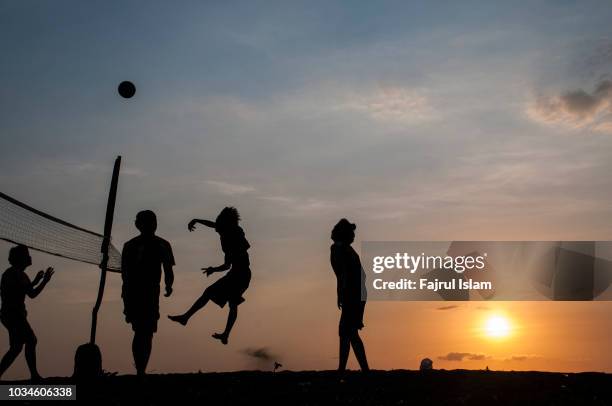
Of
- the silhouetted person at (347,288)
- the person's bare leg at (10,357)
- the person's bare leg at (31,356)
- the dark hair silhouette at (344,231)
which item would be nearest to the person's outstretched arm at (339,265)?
the silhouetted person at (347,288)

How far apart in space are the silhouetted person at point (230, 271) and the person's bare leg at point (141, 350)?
123 cm

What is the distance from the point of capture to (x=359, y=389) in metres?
11.8

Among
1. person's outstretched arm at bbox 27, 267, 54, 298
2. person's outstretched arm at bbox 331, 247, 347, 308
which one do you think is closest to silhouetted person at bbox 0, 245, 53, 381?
person's outstretched arm at bbox 27, 267, 54, 298

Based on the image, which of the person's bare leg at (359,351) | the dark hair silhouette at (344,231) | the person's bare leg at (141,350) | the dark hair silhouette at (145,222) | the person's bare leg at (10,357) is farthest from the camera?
the person's bare leg at (10,357)

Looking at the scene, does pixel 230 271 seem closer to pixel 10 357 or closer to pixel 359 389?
pixel 359 389

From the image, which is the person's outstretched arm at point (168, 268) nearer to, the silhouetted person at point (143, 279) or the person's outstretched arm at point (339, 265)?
the silhouetted person at point (143, 279)

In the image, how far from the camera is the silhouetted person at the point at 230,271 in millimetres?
14422

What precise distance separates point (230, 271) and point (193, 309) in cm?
93

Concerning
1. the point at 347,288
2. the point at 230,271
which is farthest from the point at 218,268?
the point at 347,288

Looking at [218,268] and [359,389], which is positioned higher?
[218,268]

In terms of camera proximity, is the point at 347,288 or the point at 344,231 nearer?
the point at 344,231

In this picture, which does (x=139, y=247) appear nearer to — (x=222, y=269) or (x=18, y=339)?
(x=222, y=269)

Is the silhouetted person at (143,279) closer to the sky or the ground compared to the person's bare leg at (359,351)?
closer to the sky

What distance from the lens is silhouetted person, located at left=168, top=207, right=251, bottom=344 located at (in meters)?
14.4
